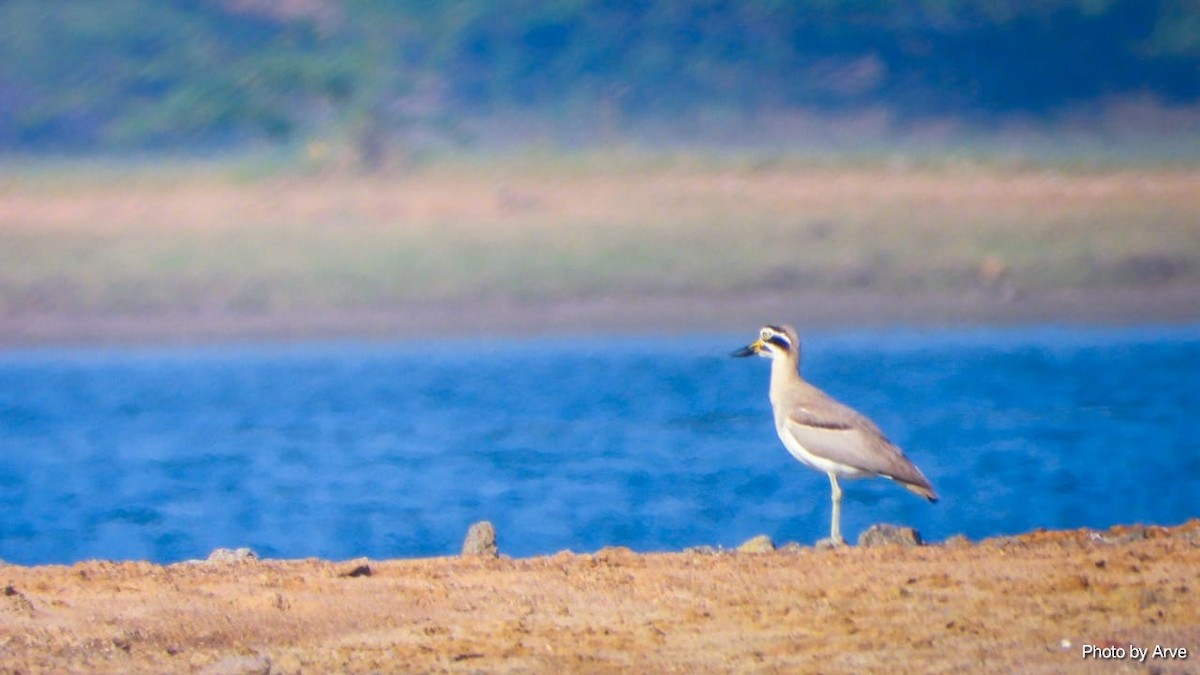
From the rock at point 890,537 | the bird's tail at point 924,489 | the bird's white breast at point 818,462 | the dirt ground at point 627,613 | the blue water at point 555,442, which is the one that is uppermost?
the blue water at point 555,442

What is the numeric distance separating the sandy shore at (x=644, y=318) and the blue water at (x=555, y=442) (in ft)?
1.42

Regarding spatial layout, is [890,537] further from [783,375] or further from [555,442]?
[555,442]

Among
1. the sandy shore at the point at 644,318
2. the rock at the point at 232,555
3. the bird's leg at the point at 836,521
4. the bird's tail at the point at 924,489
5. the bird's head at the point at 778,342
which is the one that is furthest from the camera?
the sandy shore at the point at 644,318

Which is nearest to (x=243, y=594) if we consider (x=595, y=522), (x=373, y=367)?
(x=595, y=522)

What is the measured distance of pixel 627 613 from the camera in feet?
22.2

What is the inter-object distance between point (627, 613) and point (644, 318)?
760 inches

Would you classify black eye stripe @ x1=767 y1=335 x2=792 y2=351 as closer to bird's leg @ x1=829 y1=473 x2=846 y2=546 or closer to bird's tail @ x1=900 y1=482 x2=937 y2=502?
bird's leg @ x1=829 y1=473 x2=846 y2=546

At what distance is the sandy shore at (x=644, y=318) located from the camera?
2597 centimetres

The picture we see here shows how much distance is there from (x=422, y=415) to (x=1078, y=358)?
346 inches

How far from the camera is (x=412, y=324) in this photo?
2730 centimetres

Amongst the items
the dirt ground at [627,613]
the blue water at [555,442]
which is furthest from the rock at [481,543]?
the blue water at [555,442]

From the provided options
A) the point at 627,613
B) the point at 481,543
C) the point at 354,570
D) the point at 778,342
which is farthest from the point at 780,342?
the point at 627,613

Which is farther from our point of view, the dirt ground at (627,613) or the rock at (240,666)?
the dirt ground at (627,613)

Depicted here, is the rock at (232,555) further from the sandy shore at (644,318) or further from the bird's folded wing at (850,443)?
the sandy shore at (644,318)
